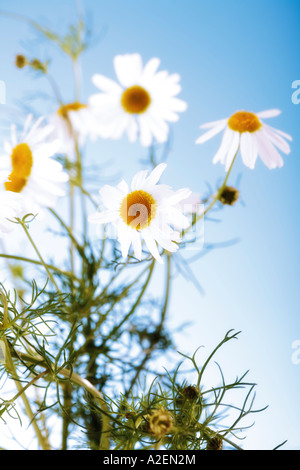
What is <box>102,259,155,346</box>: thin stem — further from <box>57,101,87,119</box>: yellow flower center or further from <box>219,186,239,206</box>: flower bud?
<box>57,101,87,119</box>: yellow flower center

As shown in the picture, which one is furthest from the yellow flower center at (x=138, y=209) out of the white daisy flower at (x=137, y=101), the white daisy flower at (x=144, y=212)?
the white daisy flower at (x=137, y=101)

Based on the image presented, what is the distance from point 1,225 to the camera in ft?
0.97

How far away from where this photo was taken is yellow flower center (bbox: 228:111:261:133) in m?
0.40

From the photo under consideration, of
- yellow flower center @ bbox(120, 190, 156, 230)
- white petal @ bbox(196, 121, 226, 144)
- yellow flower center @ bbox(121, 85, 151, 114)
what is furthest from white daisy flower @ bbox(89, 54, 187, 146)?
yellow flower center @ bbox(120, 190, 156, 230)

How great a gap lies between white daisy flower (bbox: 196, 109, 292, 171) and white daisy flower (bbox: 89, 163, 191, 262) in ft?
0.34

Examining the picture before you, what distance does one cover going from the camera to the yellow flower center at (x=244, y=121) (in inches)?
15.8

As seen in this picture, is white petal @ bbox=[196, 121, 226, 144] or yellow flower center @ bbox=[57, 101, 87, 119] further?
yellow flower center @ bbox=[57, 101, 87, 119]

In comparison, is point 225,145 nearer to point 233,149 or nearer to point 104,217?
point 233,149

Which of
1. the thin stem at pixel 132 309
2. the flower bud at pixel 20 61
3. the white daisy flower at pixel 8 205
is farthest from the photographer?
the flower bud at pixel 20 61

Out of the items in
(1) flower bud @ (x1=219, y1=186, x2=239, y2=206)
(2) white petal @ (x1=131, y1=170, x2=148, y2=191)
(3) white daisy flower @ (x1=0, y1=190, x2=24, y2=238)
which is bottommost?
(3) white daisy flower @ (x1=0, y1=190, x2=24, y2=238)

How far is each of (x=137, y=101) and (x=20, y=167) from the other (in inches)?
10.3

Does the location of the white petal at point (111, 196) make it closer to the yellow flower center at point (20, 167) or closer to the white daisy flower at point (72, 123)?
the yellow flower center at point (20, 167)
